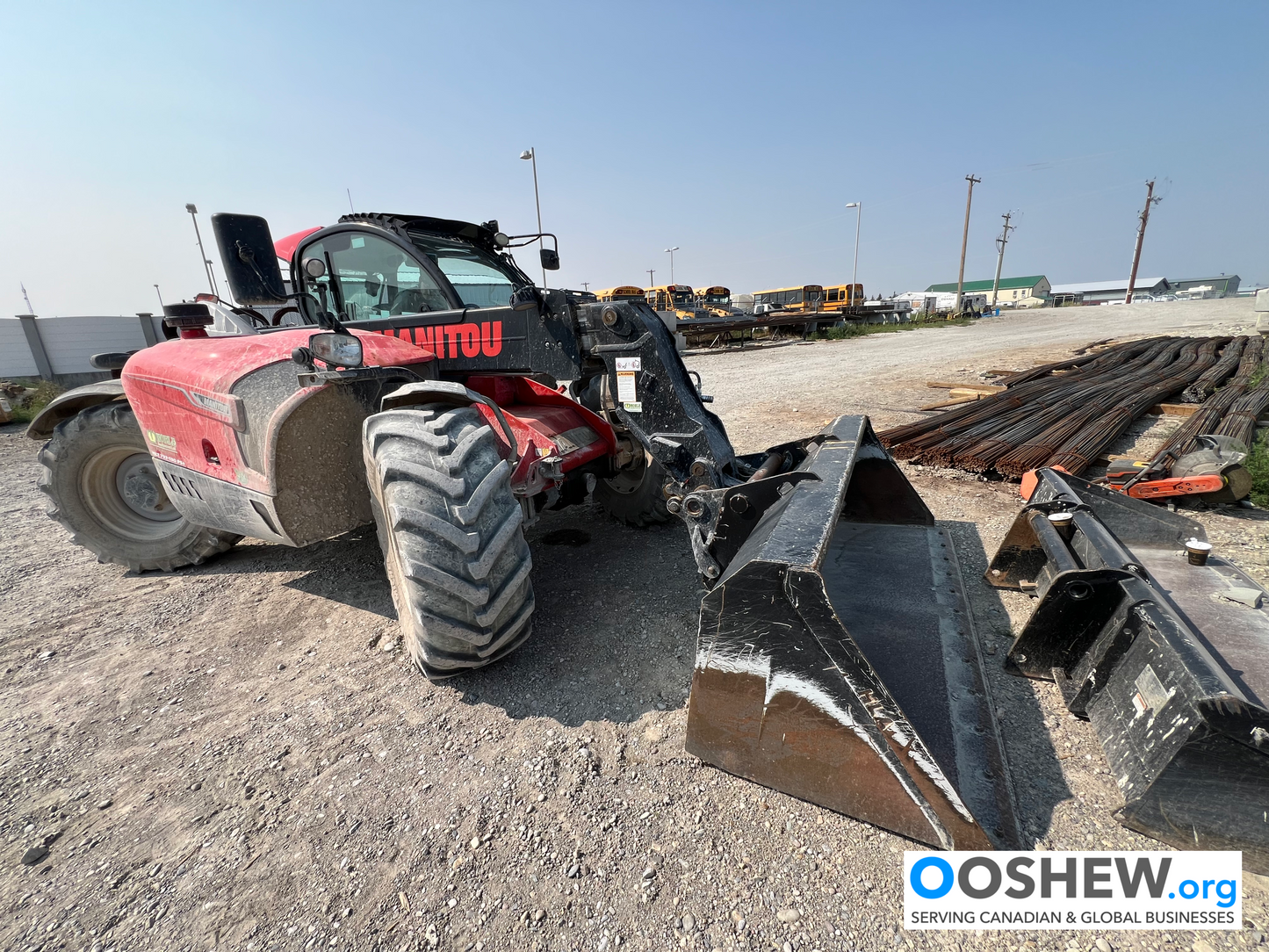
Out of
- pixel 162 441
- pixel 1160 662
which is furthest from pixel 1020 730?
pixel 162 441

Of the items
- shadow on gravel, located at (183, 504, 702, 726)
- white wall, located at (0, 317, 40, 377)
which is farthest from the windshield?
white wall, located at (0, 317, 40, 377)

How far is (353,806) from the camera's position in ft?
6.54

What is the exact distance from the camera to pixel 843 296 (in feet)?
121

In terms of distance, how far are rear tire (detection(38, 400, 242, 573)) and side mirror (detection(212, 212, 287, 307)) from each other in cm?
120

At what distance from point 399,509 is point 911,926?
82.8 inches

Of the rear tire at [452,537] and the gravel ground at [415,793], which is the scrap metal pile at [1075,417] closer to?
the gravel ground at [415,793]

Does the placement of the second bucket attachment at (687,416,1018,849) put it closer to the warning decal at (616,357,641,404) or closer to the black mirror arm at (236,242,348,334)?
the warning decal at (616,357,641,404)

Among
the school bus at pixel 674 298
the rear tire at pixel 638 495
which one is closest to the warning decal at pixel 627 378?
the rear tire at pixel 638 495

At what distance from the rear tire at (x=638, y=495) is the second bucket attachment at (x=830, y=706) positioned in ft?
5.41

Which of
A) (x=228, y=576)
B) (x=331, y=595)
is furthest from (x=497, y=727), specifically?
(x=228, y=576)

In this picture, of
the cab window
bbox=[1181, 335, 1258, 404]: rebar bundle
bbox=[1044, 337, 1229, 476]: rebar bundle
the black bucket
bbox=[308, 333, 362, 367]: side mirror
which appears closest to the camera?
the black bucket

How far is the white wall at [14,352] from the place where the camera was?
39.5 feet

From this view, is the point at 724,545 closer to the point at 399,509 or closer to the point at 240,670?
the point at 399,509

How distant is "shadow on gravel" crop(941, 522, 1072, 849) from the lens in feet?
6.08
